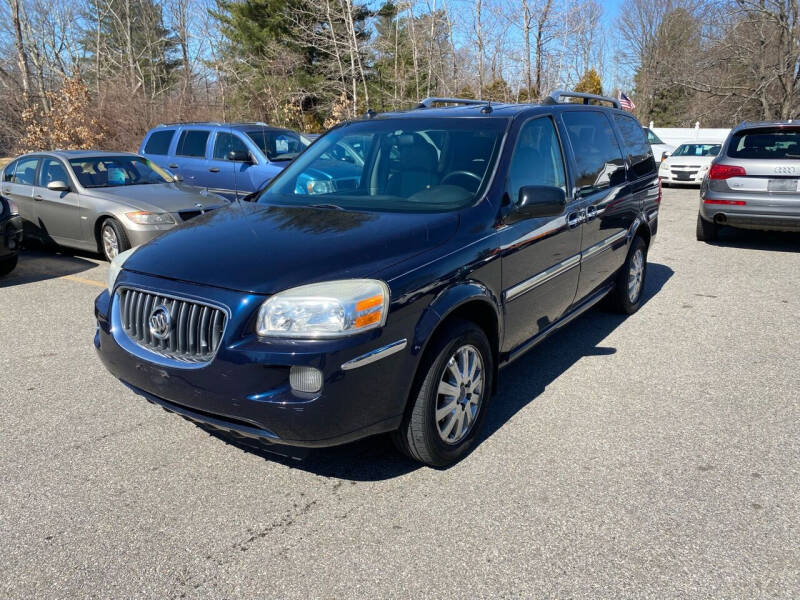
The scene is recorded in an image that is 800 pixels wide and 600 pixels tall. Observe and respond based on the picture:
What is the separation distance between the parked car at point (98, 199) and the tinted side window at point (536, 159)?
4605mm

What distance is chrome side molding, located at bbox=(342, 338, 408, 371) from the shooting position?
2.69 metres

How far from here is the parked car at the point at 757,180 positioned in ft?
26.9

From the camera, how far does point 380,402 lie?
2.86m

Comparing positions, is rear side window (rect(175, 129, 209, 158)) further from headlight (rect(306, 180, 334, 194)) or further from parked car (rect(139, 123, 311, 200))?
headlight (rect(306, 180, 334, 194))

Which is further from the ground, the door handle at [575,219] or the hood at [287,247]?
the hood at [287,247]

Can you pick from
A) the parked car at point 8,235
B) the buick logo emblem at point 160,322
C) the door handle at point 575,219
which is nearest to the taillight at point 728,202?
the door handle at point 575,219

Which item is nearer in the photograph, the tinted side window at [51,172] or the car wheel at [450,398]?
the car wheel at [450,398]

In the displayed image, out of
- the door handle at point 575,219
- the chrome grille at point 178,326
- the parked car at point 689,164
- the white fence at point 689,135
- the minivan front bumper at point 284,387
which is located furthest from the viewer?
the white fence at point 689,135

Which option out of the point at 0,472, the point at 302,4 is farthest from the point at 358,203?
the point at 302,4

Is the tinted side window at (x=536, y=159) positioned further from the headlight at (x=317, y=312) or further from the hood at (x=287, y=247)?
the headlight at (x=317, y=312)

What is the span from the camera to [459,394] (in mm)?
3336

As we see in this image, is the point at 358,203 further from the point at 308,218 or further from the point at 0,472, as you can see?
the point at 0,472

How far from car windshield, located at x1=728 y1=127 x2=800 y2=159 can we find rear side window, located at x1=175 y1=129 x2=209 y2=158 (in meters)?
8.38

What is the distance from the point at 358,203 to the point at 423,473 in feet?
5.17
